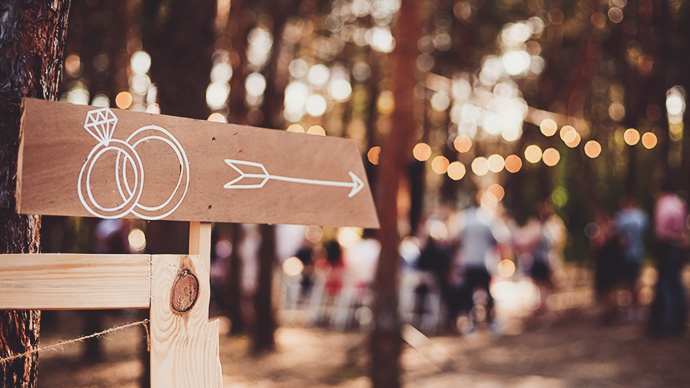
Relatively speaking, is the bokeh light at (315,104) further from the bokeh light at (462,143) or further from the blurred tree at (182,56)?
the blurred tree at (182,56)

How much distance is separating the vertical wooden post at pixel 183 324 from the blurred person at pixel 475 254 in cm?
764

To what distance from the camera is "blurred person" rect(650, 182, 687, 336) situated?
27.7ft

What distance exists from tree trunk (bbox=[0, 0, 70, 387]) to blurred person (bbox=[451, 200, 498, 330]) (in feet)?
25.6

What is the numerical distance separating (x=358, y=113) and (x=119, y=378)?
2181 cm

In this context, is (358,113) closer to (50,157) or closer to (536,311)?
(536,311)

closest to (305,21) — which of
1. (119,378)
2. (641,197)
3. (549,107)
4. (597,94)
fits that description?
(549,107)

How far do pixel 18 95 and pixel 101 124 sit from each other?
1.25ft

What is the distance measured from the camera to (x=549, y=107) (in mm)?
18625

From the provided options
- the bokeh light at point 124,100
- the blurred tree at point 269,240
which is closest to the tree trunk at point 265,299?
the blurred tree at point 269,240

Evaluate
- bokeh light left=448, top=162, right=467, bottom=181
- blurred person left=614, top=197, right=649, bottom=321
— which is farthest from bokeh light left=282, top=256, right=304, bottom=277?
bokeh light left=448, top=162, right=467, bottom=181

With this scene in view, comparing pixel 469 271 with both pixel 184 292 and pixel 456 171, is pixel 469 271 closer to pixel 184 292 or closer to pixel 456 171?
pixel 184 292

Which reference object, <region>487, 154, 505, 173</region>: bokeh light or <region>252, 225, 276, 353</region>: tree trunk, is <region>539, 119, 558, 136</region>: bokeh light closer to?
<region>487, 154, 505, 173</region>: bokeh light

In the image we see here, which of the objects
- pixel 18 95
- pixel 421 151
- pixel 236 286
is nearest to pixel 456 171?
pixel 421 151

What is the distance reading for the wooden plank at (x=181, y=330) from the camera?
2.12m
